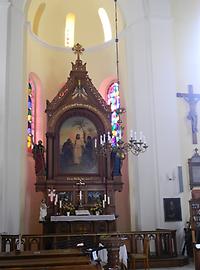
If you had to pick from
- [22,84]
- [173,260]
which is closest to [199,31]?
[22,84]

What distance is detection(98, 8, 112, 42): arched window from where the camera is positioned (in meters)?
16.5

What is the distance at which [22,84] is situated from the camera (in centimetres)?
1262

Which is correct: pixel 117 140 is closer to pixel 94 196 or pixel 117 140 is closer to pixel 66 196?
pixel 94 196

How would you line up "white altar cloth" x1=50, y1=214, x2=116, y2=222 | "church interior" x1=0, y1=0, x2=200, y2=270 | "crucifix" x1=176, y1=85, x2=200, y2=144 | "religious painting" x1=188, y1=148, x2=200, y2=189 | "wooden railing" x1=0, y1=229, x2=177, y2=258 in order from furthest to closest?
"crucifix" x1=176, y1=85, x2=200, y2=144 < "religious painting" x1=188, y1=148, x2=200, y2=189 < "church interior" x1=0, y1=0, x2=200, y2=270 < "white altar cloth" x1=50, y1=214, x2=116, y2=222 < "wooden railing" x1=0, y1=229, x2=177, y2=258

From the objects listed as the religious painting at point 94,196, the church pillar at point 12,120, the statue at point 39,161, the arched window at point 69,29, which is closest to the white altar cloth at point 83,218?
the church pillar at point 12,120

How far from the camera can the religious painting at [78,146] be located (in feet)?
44.8

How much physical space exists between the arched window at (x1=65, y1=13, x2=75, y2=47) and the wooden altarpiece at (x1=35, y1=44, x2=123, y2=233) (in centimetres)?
286

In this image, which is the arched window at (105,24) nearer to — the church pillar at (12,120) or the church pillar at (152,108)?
the church pillar at (152,108)

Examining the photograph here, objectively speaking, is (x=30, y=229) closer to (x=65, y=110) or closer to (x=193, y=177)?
(x=65, y=110)

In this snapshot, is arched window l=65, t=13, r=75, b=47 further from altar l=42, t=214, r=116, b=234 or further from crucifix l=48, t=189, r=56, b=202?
altar l=42, t=214, r=116, b=234

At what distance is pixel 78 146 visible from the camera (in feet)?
46.0

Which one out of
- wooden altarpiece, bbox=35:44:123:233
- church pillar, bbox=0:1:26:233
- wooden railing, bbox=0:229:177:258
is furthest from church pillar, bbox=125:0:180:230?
church pillar, bbox=0:1:26:233

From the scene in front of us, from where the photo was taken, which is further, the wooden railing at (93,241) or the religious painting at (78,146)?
the religious painting at (78,146)

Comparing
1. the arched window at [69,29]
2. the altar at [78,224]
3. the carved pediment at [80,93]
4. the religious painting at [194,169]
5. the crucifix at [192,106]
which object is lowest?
the altar at [78,224]
